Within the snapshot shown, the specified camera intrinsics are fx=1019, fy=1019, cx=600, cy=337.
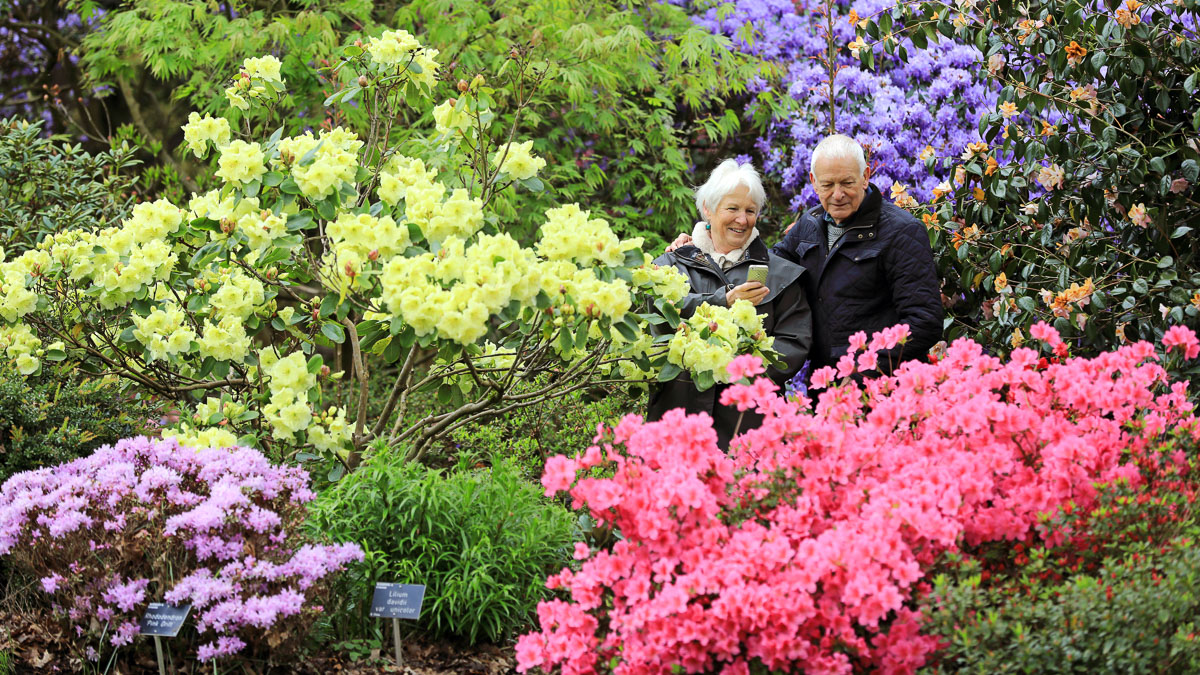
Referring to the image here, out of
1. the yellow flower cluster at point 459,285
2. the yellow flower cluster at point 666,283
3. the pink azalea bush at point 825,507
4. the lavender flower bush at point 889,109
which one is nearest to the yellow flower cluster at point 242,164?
the yellow flower cluster at point 459,285

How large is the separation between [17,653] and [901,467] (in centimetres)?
249

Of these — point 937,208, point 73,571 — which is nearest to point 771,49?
point 937,208

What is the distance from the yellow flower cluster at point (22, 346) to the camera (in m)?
3.51

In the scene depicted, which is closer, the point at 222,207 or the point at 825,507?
the point at 825,507

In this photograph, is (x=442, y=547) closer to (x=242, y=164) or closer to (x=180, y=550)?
(x=180, y=550)

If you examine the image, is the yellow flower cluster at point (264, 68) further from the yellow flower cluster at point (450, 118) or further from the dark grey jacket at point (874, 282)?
the dark grey jacket at point (874, 282)

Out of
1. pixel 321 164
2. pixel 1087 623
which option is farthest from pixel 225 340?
pixel 1087 623

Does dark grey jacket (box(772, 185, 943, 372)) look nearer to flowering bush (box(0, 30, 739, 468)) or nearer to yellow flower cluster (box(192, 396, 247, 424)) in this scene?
flowering bush (box(0, 30, 739, 468))

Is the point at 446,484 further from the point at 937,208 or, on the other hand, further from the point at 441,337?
the point at 937,208

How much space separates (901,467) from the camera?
2455 millimetres

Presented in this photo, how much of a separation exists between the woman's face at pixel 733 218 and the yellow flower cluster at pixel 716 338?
39cm

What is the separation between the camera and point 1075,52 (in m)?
3.41

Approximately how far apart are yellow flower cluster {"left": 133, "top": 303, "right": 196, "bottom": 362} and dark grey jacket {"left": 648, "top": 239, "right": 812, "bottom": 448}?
5.13ft

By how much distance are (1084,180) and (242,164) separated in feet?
9.15
